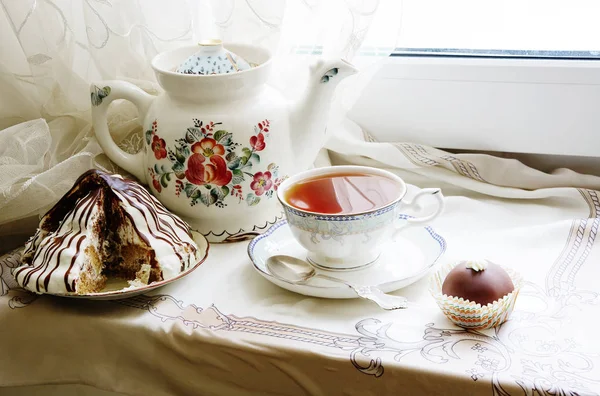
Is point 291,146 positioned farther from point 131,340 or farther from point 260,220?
point 131,340

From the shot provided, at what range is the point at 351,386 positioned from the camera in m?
0.63

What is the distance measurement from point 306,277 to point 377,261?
9cm

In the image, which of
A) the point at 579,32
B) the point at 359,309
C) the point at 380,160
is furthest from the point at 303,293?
the point at 579,32

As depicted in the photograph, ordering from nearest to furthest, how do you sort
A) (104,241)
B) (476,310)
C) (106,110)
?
(476,310), (104,241), (106,110)

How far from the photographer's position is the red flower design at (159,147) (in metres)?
0.80

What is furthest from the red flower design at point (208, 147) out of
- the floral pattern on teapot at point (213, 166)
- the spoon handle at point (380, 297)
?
the spoon handle at point (380, 297)

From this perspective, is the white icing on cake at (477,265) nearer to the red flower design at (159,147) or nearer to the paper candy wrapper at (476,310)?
the paper candy wrapper at (476,310)

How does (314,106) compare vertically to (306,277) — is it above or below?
above

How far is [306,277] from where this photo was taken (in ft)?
2.39

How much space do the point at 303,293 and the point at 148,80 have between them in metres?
0.40

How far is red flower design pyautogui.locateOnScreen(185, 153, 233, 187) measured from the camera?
782 mm

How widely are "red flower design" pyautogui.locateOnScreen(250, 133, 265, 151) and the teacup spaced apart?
0.05 meters

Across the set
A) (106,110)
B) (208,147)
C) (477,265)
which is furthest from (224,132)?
(477,265)

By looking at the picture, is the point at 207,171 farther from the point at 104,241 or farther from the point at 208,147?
the point at 104,241
